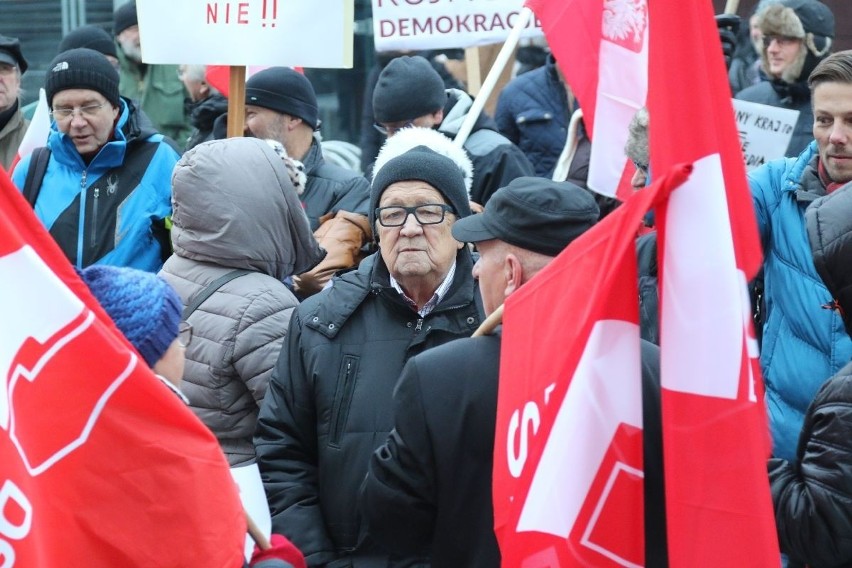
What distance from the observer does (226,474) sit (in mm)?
2672

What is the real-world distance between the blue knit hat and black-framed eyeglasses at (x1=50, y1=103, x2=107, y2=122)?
2.98 meters

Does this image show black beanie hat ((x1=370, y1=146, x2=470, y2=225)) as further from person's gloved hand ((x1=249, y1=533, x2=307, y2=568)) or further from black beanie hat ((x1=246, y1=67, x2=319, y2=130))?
black beanie hat ((x1=246, y1=67, x2=319, y2=130))

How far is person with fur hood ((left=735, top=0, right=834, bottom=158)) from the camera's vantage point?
6.96 meters

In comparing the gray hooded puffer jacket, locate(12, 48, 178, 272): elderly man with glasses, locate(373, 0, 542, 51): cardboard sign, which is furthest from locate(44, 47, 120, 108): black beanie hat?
the gray hooded puffer jacket

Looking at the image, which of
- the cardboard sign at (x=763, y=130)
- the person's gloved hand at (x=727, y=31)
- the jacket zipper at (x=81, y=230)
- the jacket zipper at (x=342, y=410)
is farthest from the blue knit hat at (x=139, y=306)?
the cardboard sign at (x=763, y=130)

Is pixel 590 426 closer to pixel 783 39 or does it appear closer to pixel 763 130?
pixel 763 130

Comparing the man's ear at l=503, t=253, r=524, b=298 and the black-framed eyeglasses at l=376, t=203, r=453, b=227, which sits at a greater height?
the black-framed eyeglasses at l=376, t=203, r=453, b=227

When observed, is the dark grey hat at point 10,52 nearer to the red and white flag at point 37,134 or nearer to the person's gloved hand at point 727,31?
the red and white flag at point 37,134

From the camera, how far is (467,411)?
3123mm

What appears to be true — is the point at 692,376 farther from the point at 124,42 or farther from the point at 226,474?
the point at 124,42

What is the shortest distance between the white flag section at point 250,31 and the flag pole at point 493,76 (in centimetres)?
77

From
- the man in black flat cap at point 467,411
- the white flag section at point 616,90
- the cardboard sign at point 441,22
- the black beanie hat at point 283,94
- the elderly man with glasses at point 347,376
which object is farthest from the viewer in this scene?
the cardboard sign at point 441,22

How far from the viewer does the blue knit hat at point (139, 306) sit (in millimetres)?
2852

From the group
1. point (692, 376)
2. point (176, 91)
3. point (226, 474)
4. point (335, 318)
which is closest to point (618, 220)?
point (692, 376)
